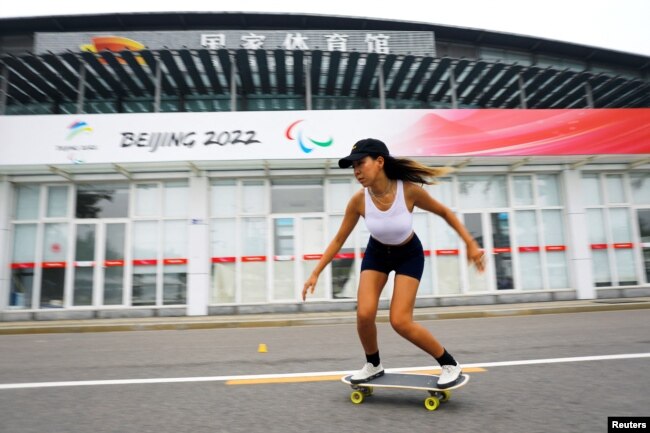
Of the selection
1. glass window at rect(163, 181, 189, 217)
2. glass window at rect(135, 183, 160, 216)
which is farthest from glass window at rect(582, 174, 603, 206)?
glass window at rect(135, 183, 160, 216)

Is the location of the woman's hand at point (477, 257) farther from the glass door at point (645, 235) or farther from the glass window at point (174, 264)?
the glass door at point (645, 235)

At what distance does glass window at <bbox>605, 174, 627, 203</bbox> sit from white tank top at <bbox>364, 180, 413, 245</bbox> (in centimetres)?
1295

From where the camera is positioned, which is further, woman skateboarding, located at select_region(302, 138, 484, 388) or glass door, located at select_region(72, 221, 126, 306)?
glass door, located at select_region(72, 221, 126, 306)

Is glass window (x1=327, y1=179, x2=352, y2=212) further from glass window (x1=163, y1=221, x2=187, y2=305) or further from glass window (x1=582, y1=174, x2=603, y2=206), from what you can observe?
glass window (x1=582, y1=174, x2=603, y2=206)

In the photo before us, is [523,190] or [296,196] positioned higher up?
[523,190]

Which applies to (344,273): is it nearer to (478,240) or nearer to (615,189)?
(478,240)

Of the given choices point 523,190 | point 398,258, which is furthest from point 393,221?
point 523,190

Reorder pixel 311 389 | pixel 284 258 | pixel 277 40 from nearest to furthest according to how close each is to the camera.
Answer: pixel 311 389 < pixel 284 258 < pixel 277 40

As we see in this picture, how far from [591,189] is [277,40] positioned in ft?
39.6

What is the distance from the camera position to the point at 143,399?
324 centimetres

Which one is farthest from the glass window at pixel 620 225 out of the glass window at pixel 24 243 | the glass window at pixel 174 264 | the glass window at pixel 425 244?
the glass window at pixel 24 243

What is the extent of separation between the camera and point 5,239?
11.2 metres

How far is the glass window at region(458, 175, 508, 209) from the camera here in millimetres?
12234

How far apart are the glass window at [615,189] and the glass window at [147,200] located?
14660mm
